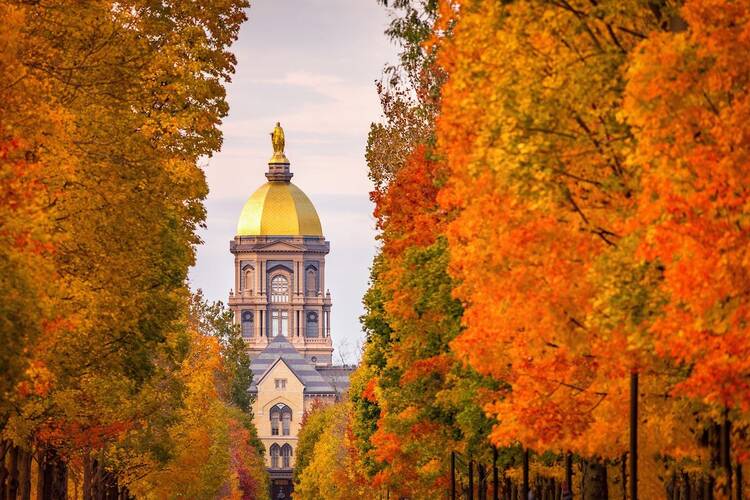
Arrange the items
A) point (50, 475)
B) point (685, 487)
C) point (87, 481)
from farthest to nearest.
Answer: point (87, 481), point (50, 475), point (685, 487)

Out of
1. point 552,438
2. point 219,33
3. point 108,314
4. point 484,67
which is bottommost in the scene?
point 552,438

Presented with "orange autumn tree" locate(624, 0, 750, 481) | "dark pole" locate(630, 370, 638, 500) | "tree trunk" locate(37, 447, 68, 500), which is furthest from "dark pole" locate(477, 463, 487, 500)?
"orange autumn tree" locate(624, 0, 750, 481)

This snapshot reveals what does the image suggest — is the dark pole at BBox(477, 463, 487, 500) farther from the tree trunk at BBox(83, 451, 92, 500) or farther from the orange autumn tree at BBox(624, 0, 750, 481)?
the orange autumn tree at BBox(624, 0, 750, 481)

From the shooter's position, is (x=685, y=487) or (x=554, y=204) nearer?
(x=554, y=204)

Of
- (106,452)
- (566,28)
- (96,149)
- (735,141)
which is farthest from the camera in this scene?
(106,452)

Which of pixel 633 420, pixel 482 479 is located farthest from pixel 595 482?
pixel 482 479

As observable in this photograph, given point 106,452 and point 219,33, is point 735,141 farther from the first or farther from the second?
point 106,452

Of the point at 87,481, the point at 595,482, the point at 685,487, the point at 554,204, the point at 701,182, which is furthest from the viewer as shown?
the point at 87,481

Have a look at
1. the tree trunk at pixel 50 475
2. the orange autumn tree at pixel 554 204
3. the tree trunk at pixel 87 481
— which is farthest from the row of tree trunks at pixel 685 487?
the tree trunk at pixel 87 481

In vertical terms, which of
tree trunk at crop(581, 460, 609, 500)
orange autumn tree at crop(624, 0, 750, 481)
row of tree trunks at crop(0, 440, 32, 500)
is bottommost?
tree trunk at crop(581, 460, 609, 500)

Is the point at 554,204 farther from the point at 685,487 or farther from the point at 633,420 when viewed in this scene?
the point at 685,487

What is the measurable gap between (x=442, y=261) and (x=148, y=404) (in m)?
11.6

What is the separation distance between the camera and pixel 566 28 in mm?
24375

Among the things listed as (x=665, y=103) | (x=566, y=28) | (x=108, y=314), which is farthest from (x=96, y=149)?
(x=665, y=103)
